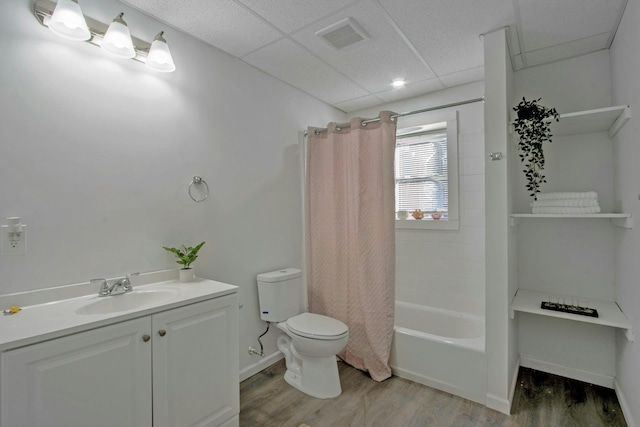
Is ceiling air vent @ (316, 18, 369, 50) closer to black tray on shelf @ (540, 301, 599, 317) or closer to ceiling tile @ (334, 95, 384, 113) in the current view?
ceiling tile @ (334, 95, 384, 113)

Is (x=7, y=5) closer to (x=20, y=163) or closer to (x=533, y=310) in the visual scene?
(x=20, y=163)

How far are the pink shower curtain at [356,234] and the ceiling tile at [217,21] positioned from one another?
2.91 ft

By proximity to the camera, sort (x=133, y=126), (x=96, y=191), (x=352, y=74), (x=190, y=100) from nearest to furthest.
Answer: (x=96, y=191) < (x=133, y=126) < (x=190, y=100) < (x=352, y=74)

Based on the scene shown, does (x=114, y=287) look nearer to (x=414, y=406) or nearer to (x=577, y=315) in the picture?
(x=414, y=406)

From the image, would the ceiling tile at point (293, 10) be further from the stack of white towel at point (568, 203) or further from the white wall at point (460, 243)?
the stack of white towel at point (568, 203)

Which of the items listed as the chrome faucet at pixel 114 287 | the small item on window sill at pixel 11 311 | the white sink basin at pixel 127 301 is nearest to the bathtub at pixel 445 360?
the white sink basin at pixel 127 301

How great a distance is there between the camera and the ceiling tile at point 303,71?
2187 millimetres

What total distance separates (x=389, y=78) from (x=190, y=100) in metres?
1.62

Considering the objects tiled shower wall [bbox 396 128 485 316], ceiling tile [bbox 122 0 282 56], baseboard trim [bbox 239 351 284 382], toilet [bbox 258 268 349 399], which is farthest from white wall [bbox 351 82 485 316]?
ceiling tile [bbox 122 0 282 56]

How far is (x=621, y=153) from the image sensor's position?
6.21 feet

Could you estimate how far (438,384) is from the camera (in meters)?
2.14

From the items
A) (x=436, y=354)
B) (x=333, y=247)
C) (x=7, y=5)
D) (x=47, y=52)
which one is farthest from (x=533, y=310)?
(x=7, y=5)

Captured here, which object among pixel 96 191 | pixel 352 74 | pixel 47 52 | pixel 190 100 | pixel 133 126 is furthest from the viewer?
pixel 352 74

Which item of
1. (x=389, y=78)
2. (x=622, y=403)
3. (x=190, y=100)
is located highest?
A: (x=389, y=78)
